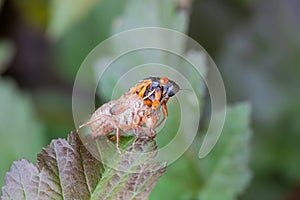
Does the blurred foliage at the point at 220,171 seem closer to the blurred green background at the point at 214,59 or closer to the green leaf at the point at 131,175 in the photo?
the green leaf at the point at 131,175

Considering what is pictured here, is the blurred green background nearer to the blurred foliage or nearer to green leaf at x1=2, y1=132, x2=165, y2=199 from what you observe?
the blurred foliage

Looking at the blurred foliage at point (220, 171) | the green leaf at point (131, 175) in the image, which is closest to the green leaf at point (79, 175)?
the green leaf at point (131, 175)

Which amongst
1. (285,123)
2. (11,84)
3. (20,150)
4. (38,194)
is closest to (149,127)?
(38,194)

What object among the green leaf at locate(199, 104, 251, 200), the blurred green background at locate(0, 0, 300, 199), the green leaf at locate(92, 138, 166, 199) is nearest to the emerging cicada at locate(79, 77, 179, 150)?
the green leaf at locate(92, 138, 166, 199)

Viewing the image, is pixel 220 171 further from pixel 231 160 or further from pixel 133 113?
pixel 133 113

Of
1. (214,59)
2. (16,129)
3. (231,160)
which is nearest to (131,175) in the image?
(231,160)
